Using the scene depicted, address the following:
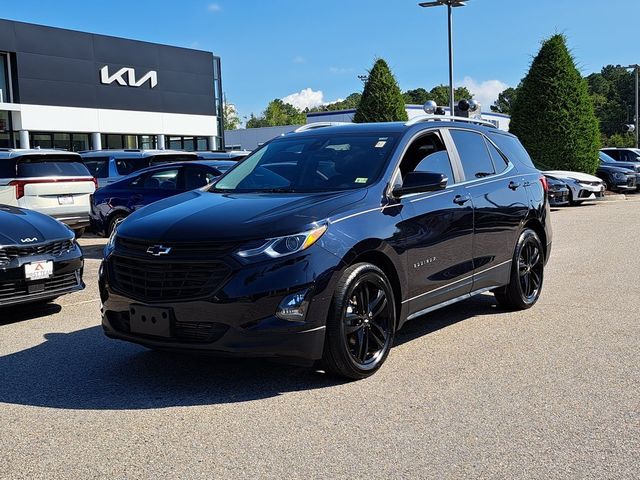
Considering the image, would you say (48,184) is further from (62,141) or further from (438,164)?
(62,141)

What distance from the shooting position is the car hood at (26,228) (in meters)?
6.64

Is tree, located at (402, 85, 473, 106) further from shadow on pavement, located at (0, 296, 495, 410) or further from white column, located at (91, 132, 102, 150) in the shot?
shadow on pavement, located at (0, 296, 495, 410)

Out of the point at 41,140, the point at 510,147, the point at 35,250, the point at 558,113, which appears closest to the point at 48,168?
the point at 35,250

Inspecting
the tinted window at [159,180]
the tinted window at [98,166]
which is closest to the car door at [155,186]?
the tinted window at [159,180]

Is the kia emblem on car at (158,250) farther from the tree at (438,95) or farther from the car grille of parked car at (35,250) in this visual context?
the tree at (438,95)

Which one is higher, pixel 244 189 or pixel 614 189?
pixel 244 189

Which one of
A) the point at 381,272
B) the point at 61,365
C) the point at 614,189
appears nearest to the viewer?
the point at 381,272

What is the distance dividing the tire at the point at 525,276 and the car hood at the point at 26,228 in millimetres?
4356

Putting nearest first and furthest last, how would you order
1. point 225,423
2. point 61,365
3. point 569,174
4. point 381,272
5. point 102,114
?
point 225,423 < point 381,272 < point 61,365 < point 569,174 < point 102,114

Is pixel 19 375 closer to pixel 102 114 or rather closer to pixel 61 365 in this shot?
pixel 61 365

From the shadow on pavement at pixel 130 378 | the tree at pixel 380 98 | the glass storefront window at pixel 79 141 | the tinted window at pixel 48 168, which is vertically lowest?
the shadow on pavement at pixel 130 378

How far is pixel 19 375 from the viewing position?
16.4ft

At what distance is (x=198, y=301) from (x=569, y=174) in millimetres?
19268

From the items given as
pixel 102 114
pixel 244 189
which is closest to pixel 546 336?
pixel 244 189
